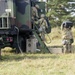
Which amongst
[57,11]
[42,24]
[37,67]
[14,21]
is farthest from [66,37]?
[57,11]

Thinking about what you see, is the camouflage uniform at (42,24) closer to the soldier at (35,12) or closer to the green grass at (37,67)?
the soldier at (35,12)

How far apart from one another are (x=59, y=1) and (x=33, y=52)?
75.9ft

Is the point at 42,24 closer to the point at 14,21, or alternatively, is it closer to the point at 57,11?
the point at 14,21

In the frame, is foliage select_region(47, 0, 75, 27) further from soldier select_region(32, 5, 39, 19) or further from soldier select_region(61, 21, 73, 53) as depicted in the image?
soldier select_region(61, 21, 73, 53)

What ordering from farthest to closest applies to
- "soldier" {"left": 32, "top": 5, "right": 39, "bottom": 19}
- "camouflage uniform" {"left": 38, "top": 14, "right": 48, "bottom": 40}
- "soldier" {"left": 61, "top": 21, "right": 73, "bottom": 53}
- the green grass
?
"camouflage uniform" {"left": 38, "top": 14, "right": 48, "bottom": 40}
"soldier" {"left": 32, "top": 5, "right": 39, "bottom": 19}
"soldier" {"left": 61, "top": 21, "right": 73, "bottom": 53}
the green grass

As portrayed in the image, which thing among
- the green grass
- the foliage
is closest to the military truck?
the green grass

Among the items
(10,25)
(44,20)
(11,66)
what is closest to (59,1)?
(44,20)

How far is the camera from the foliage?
35.3m

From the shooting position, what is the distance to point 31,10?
1345 centimetres

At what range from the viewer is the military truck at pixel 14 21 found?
41.4 feet

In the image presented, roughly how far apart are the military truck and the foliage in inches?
859

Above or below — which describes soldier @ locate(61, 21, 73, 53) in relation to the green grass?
above

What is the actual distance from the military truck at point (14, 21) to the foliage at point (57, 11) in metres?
21.8

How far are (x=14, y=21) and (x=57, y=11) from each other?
23.7 meters
